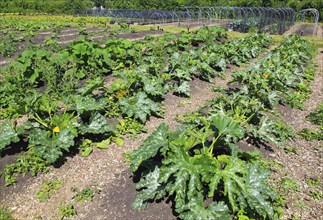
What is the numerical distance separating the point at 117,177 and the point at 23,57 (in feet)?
14.2

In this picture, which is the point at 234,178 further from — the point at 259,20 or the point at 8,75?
the point at 259,20

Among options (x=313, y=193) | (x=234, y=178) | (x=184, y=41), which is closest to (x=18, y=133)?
(x=234, y=178)

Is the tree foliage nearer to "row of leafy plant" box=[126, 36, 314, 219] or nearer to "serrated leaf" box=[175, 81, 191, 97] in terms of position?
"serrated leaf" box=[175, 81, 191, 97]

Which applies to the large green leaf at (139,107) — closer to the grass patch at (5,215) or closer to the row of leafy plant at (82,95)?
the row of leafy plant at (82,95)

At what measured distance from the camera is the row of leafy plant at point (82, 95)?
414cm

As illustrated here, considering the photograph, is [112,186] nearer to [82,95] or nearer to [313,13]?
[82,95]

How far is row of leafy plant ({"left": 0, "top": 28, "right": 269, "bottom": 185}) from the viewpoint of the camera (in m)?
4.14

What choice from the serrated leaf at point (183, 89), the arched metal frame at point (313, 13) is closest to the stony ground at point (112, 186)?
the serrated leaf at point (183, 89)

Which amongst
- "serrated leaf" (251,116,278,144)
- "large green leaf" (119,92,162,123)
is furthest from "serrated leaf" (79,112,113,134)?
"serrated leaf" (251,116,278,144)

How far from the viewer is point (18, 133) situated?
4203mm

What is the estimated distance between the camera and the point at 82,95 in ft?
16.9

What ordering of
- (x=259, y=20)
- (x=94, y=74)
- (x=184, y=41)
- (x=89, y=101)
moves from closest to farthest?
(x=89, y=101), (x=94, y=74), (x=184, y=41), (x=259, y=20)

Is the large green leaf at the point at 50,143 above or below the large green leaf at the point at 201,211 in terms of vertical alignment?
above

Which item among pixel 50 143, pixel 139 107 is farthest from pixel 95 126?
pixel 139 107
